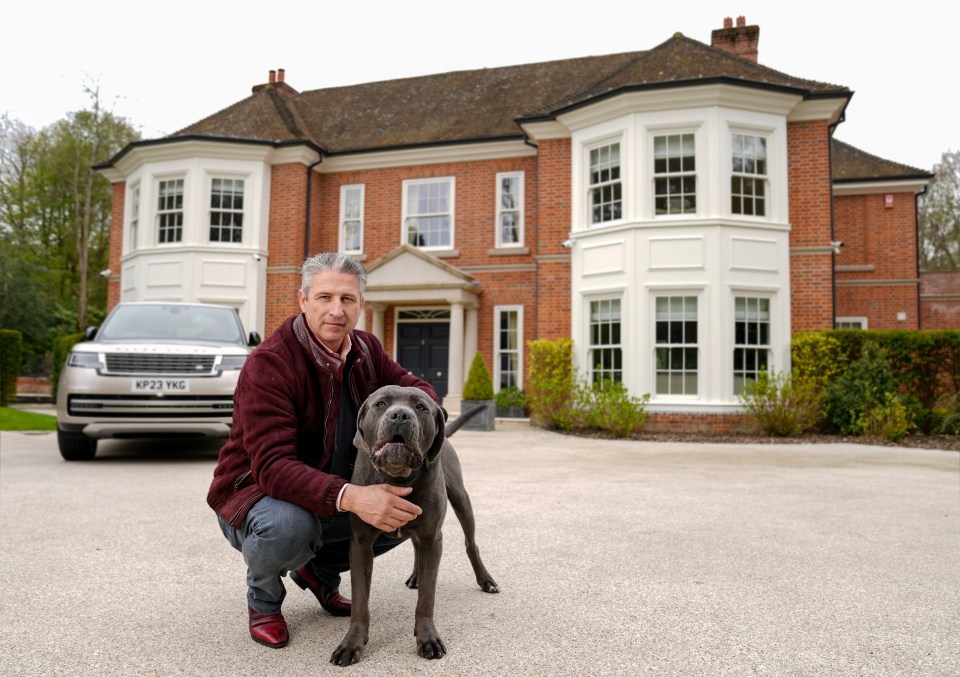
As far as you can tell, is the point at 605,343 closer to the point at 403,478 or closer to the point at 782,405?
the point at 782,405

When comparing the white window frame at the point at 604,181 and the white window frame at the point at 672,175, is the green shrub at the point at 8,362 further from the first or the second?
the white window frame at the point at 672,175

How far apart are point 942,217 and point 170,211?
29522 mm

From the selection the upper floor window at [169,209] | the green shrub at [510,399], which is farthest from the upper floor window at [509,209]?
the upper floor window at [169,209]

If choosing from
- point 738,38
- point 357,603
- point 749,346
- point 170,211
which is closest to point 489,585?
point 357,603

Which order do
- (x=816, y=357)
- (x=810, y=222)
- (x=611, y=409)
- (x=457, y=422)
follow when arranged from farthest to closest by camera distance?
(x=810, y=222) → (x=816, y=357) → (x=611, y=409) → (x=457, y=422)

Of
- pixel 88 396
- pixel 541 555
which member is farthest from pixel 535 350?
pixel 541 555

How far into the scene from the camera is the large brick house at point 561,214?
12.3 m

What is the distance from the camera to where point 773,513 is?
502 centimetres

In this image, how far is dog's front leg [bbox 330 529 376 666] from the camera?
2.28 meters

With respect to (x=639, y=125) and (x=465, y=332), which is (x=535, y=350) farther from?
(x=639, y=125)

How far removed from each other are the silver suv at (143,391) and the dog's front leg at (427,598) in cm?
508

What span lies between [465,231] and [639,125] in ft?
16.3

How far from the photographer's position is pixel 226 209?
53.4ft

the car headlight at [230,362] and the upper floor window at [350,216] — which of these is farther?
the upper floor window at [350,216]
